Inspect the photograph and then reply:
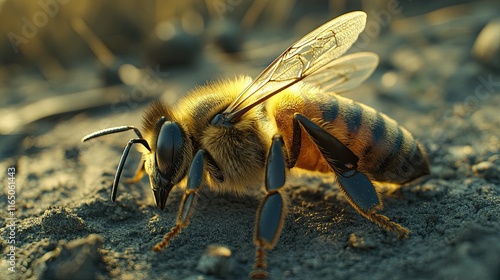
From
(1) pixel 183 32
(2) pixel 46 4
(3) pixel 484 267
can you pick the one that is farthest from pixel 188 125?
(2) pixel 46 4

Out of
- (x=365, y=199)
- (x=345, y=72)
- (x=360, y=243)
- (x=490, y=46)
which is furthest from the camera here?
(x=490, y=46)

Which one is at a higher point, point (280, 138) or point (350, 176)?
point (280, 138)

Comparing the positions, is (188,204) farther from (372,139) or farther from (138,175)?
(372,139)

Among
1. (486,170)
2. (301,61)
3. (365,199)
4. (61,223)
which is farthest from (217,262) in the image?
(486,170)

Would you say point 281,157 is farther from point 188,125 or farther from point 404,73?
point 404,73

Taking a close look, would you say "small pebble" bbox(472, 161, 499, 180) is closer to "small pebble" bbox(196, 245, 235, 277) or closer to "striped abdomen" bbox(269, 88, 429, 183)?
"striped abdomen" bbox(269, 88, 429, 183)

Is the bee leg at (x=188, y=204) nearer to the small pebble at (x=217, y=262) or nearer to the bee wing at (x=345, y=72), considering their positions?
the small pebble at (x=217, y=262)

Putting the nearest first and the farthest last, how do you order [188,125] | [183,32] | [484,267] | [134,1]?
[484,267], [188,125], [183,32], [134,1]
